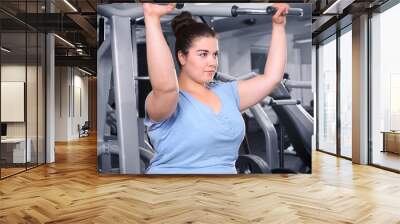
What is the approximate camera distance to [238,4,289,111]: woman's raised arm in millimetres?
6234

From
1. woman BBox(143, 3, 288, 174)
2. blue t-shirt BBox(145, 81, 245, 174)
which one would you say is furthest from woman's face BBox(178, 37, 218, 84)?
blue t-shirt BBox(145, 81, 245, 174)

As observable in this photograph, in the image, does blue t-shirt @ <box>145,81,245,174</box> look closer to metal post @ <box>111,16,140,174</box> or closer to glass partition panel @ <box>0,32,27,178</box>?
metal post @ <box>111,16,140,174</box>

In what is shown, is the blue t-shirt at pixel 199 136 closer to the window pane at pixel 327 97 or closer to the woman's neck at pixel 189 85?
the woman's neck at pixel 189 85

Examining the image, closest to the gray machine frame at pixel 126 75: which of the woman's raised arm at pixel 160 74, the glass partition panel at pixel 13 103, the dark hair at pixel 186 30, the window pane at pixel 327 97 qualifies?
the dark hair at pixel 186 30

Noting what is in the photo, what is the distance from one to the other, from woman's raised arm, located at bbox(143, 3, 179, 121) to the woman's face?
0.24m

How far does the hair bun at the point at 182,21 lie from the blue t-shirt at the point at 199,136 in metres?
1.01

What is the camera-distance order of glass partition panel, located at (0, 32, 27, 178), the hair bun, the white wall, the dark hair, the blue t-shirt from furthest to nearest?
1. the white wall
2. glass partition panel, located at (0, 32, 27, 178)
3. the hair bun
4. the dark hair
5. the blue t-shirt

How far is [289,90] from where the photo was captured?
6.29 m

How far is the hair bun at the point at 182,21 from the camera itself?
616 cm

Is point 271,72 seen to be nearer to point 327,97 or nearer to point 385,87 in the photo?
point 385,87

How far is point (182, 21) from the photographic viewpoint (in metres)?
6.18

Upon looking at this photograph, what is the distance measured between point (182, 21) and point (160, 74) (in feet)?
3.18

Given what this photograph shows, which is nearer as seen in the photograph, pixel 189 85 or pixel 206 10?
pixel 189 85

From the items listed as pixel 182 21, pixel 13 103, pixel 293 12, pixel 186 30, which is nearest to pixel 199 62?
pixel 186 30
